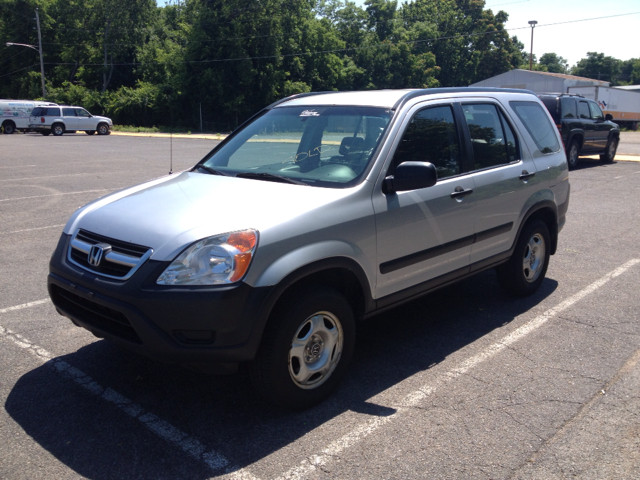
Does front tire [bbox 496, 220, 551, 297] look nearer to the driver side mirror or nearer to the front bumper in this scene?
the driver side mirror

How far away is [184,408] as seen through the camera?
12.0 ft

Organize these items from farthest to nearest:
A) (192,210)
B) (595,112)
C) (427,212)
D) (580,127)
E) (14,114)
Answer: (14,114), (595,112), (580,127), (427,212), (192,210)

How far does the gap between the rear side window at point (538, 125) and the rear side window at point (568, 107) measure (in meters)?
11.0

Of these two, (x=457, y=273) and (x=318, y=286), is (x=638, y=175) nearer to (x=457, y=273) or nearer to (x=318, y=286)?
(x=457, y=273)

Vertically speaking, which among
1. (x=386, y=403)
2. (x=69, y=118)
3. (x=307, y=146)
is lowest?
(x=386, y=403)

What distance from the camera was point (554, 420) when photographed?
3.54 meters

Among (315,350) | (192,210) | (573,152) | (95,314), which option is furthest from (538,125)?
(573,152)

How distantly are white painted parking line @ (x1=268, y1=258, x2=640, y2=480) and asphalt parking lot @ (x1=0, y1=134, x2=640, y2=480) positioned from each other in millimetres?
11

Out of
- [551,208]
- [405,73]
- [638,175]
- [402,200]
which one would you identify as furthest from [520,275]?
[405,73]

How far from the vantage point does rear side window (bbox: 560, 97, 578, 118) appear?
15992 millimetres

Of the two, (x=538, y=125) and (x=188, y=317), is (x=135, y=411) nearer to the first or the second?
(x=188, y=317)

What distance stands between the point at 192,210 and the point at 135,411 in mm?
1286

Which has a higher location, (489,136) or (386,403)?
(489,136)

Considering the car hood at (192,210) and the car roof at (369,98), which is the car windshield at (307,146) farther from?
the car hood at (192,210)
